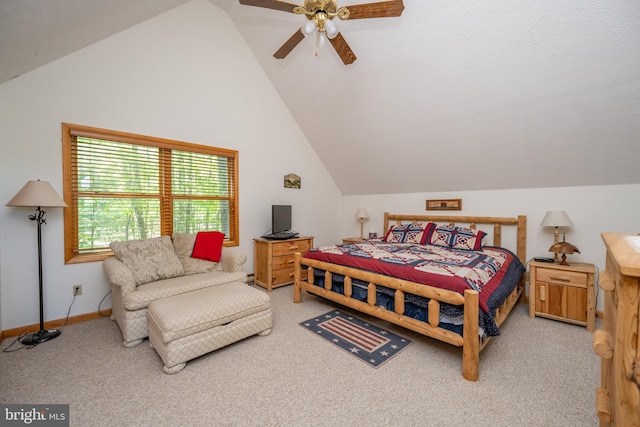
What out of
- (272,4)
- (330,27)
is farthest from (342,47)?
(272,4)

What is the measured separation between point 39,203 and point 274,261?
8.07ft

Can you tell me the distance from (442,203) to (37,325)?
514cm

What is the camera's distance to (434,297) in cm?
207

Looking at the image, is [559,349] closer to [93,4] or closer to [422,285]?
[422,285]

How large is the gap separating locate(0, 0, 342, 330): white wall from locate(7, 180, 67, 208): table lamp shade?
0.35 m

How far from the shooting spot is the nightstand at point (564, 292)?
2.64 meters

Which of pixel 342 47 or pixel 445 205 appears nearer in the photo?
pixel 342 47

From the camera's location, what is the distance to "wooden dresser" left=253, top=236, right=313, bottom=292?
3.76 m

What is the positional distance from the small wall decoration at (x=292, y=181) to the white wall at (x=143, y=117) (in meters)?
0.09

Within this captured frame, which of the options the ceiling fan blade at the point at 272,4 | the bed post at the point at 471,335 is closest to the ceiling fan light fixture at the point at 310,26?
the ceiling fan blade at the point at 272,4

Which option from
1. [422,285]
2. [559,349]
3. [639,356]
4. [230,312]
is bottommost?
[559,349]

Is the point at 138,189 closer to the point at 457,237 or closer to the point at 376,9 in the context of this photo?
the point at 376,9

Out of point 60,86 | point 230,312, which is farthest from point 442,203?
point 60,86

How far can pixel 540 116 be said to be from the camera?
261cm
